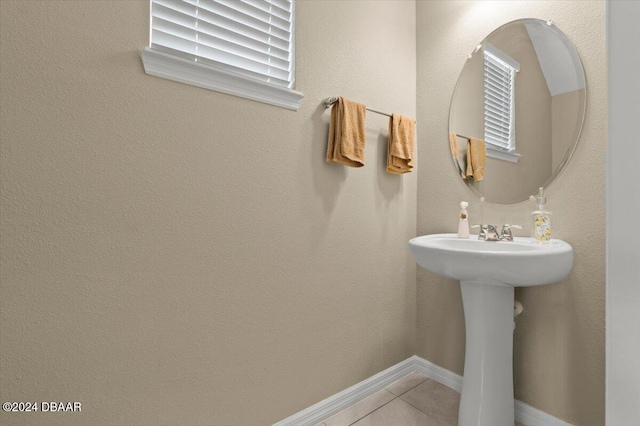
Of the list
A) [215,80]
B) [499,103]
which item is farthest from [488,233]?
[215,80]

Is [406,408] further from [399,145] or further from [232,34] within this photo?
[232,34]

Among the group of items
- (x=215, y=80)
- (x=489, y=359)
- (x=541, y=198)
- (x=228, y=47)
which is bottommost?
(x=489, y=359)

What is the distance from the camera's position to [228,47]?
1214mm

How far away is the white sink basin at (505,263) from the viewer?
1.03m

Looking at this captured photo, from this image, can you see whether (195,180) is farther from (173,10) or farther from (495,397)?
(495,397)

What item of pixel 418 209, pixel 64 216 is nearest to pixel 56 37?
pixel 64 216

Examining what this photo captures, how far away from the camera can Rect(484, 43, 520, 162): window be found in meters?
1.50

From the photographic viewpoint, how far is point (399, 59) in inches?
70.4

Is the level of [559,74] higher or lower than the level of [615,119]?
higher

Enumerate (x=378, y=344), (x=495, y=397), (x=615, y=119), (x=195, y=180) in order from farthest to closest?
(x=378, y=344) < (x=495, y=397) < (x=195, y=180) < (x=615, y=119)

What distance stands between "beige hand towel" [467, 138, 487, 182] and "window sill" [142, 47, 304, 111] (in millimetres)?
921

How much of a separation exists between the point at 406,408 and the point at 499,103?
61.7 inches

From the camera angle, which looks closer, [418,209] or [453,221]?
[453,221]

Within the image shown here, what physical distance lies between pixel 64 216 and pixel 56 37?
52 centimetres
